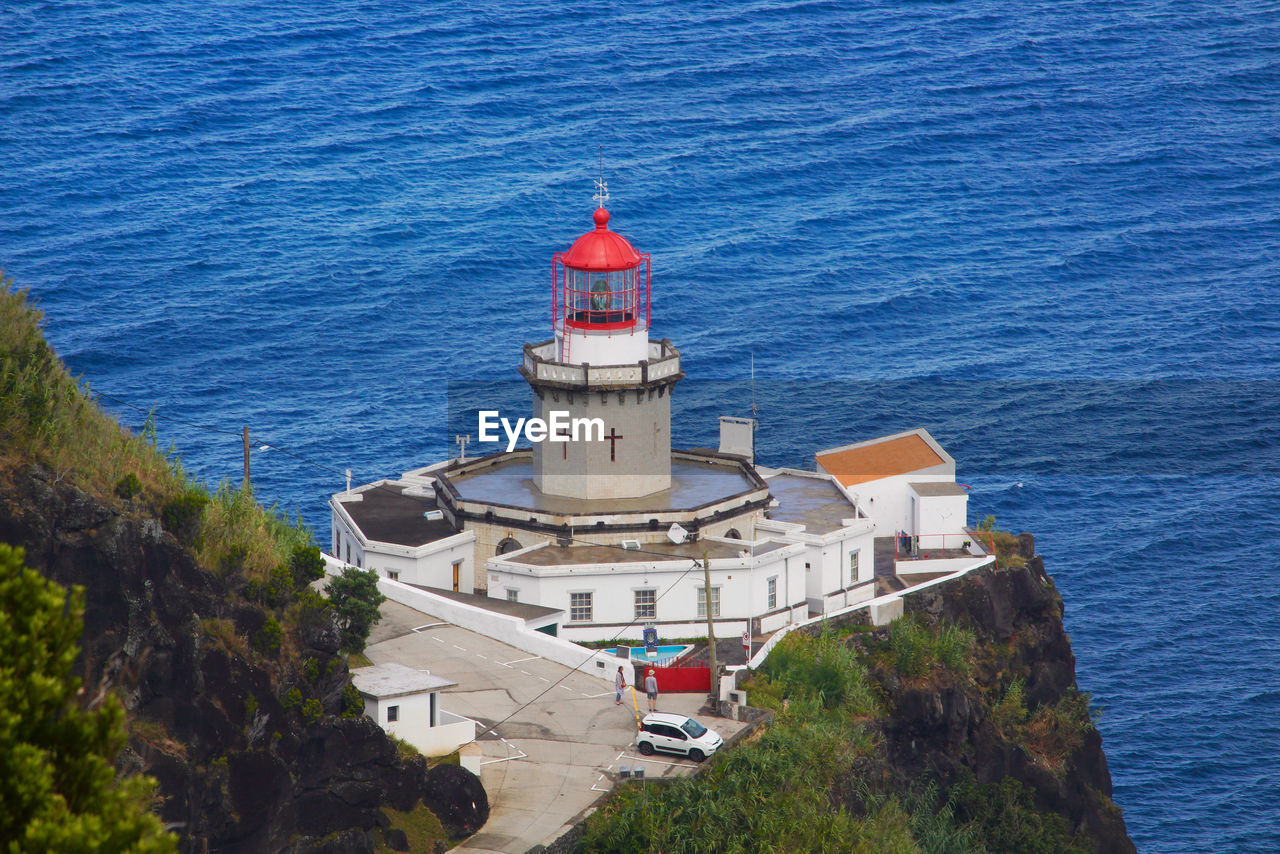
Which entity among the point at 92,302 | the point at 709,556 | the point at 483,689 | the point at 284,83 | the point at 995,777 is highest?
the point at 284,83

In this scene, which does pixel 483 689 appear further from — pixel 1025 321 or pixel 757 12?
pixel 757 12

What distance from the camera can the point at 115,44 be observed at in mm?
153375

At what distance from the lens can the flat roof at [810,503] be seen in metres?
63.2

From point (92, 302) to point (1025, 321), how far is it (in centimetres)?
6681

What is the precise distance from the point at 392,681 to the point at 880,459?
30.6 metres

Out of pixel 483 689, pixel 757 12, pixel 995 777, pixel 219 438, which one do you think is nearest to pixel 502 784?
pixel 483 689

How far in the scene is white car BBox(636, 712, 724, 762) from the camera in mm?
45688

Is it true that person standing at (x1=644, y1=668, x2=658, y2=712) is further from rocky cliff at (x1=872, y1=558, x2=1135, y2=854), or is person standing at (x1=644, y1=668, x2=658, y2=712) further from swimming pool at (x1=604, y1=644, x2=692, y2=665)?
rocky cliff at (x1=872, y1=558, x2=1135, y2=854)

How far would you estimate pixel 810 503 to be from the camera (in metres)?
65.8

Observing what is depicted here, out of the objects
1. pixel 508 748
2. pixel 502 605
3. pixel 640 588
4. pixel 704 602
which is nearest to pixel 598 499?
pixel 640 588

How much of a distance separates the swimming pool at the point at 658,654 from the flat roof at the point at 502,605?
8.79 feet

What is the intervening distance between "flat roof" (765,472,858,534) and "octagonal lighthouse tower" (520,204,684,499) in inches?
242

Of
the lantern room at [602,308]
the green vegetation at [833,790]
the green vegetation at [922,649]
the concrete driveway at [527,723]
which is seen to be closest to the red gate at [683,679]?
the concrete driveway at [527,723]

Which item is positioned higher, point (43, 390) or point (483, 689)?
point (43, 390)
